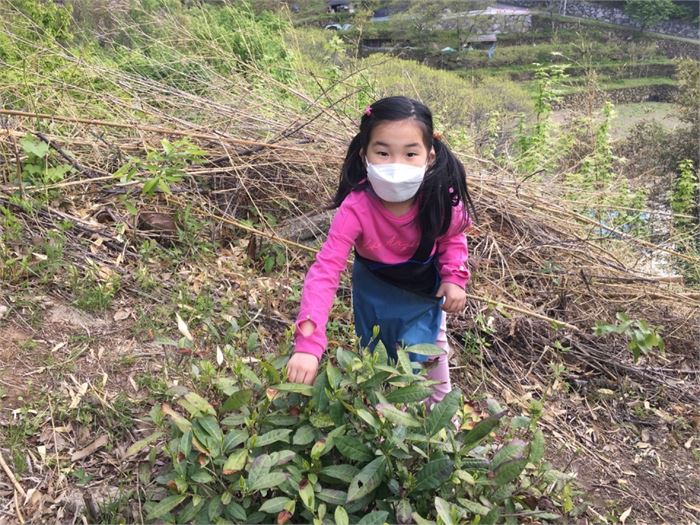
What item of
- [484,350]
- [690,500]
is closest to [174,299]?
[484,350]

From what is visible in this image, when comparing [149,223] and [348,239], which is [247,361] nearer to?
[348,239]

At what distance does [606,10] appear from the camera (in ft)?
73.8

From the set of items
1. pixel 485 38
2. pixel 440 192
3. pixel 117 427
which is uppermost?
pixel 485 38

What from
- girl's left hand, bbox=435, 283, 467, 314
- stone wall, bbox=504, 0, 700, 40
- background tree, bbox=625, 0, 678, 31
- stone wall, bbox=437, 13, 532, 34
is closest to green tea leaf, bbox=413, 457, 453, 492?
girl's left hand, bbox=435, 283, 467, 314

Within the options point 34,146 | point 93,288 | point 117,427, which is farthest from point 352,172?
point 34,146

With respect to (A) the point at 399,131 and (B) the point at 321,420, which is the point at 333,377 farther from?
(A) the point at 399,131

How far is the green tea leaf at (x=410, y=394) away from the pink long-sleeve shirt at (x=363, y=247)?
0.25 metres

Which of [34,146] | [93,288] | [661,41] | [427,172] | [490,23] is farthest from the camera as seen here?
[490,23]

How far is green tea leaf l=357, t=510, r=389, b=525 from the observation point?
48.2 inches

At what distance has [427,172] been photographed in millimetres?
1731

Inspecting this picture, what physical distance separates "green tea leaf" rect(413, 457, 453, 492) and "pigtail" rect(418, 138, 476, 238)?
2.40 feet

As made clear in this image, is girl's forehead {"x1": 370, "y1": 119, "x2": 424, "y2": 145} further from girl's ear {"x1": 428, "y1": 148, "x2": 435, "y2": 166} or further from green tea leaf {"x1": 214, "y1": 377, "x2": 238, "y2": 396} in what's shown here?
green tea leaf {"x1": 214, "y1": 377, "x2": 238, "y2": 396}

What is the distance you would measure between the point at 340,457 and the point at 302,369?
0.25 m

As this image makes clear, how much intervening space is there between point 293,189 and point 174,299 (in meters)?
1.18
